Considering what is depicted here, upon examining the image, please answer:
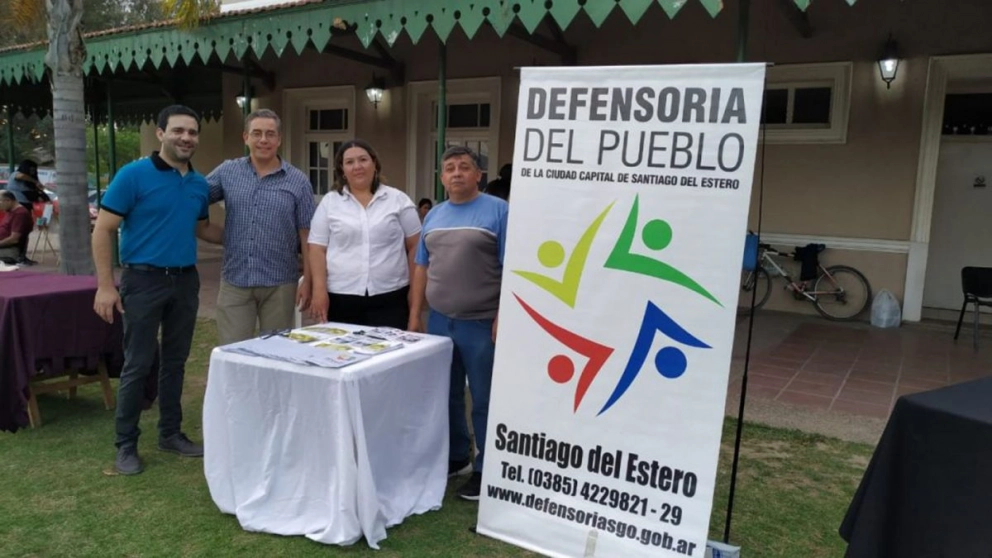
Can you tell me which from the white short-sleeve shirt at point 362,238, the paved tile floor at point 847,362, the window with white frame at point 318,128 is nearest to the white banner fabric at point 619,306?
the white short-sleeve shirt at point 362,238

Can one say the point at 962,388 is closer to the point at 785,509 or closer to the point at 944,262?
the point at 785,509

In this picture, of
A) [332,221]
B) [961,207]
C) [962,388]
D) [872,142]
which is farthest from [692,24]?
[962,388]

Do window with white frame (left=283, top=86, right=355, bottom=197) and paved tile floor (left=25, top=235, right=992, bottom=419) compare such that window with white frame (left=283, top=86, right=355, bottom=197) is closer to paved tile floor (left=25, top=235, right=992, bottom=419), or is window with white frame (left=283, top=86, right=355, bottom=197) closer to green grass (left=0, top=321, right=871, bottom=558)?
paved tile floor (left=25, top=235, right=992, bottom=419)

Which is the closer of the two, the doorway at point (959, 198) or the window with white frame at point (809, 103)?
the doorway at point (959, 198)

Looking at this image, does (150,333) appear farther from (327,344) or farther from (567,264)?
(567,264)

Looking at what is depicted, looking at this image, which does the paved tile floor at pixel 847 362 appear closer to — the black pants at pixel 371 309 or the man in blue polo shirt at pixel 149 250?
the black pants at pixel 371 309

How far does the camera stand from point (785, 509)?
3.07 meters

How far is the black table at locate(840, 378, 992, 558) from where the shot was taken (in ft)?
5.89

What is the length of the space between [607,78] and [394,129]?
25.8 ft

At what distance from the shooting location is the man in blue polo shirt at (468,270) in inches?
117

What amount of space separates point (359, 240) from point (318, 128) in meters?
8.32

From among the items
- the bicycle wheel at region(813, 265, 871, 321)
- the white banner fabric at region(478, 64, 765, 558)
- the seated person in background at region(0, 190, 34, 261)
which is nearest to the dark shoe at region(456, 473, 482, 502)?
the white banner fabric at region(478, 64, 765, 558)

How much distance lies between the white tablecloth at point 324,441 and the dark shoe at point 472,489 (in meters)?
0.15

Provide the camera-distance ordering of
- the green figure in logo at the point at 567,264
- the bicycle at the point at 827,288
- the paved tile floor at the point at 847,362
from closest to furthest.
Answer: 1. the green figure in logo at the point at 567,264
2. the paved tile floor at the point at 847,362
3. the bicycle at the point at 827,288
